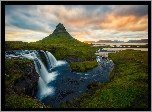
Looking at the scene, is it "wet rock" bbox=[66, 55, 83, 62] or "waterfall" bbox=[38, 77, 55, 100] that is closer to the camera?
"waterfall" bbox=[38, 77, 55, 100]

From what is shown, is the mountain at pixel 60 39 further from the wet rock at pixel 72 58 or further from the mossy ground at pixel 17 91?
the mossy ground at pixel 17 91

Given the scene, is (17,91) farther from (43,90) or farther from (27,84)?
(43,90)

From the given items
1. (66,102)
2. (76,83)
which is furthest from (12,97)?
(76,83)

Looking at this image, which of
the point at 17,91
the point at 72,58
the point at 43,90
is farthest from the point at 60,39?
Answer: the point at 17,91

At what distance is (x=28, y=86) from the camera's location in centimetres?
1611

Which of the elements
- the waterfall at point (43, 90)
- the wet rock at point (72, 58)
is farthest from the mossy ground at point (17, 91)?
the wet rock at point (72, 58)

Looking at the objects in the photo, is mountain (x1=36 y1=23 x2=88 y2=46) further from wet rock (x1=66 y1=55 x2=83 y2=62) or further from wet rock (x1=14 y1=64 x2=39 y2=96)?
wet rock (x1=14 y1=64 x2=39 y2=96)

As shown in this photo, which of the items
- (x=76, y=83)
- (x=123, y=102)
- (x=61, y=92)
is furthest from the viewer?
(x=76, y=83)

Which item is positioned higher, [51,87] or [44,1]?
[44,1]

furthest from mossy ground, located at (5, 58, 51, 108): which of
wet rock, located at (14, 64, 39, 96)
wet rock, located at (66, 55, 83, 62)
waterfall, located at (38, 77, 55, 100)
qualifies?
wet rock, located at (66, 55, 83, 62)

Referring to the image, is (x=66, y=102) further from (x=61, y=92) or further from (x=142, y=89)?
(x=142, y=89)

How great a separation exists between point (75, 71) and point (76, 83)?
6.26 m

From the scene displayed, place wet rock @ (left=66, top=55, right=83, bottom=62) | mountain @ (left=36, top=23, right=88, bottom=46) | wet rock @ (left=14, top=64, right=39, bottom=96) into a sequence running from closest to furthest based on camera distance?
wet rock @ (left=14, top=64, right=39, bottom=96) → wet rock @ (left=66, top=55, right=83, bottom=62) → mountain @ (left=36, top=23, right=88, bottom=46)

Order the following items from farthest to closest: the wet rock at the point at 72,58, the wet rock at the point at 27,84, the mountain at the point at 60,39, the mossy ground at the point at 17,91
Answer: the mountain at the point at 60,39, the wet rock at the point at 72,58, the wet rock at the point at 27,84, the mossy ground at the point at 17,91
